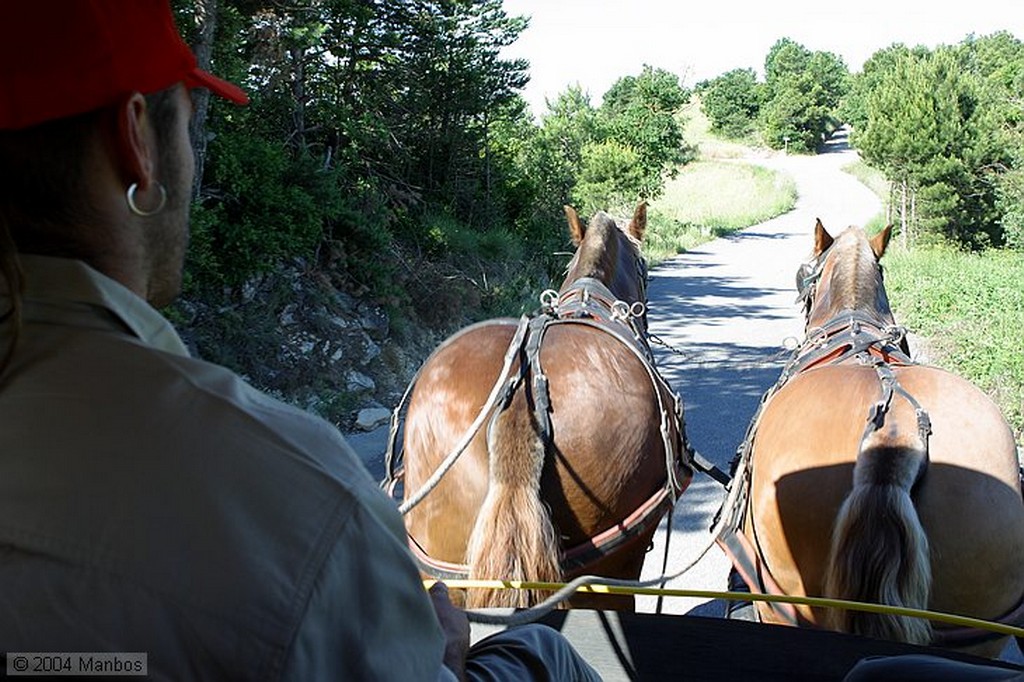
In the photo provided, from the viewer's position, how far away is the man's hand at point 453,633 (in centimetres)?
146

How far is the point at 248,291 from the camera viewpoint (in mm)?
8859

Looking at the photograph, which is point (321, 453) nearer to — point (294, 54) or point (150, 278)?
point (150, 278)

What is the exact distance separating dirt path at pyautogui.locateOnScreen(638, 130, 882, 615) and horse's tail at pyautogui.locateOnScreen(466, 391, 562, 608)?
0.68m

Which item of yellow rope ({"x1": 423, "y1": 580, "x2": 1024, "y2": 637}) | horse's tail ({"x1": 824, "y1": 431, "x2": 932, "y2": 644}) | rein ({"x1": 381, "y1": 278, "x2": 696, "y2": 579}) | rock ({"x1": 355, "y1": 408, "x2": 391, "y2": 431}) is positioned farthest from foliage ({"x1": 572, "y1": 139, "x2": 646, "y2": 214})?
yellow rope ({"x1": 423, "y1": 580, "x2": 1024, "y2": 637})

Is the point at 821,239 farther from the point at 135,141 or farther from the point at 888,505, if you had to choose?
the point at 135,141

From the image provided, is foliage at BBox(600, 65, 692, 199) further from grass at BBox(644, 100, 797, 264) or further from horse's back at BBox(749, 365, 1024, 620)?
horse's back at BBox(749, 365, 1024, 620)

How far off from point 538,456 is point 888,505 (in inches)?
43.6

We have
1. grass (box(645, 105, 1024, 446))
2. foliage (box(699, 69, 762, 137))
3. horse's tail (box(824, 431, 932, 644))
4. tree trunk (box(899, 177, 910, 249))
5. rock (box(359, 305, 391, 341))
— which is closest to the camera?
horse's tail (box(824, 431, 932, 644))

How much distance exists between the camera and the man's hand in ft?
4.81

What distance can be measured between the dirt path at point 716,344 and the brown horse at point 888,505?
400 mm

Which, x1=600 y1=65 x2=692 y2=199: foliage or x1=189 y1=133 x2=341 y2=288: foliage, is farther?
x1=600 y1=65 x2=692 y2=199: foliage

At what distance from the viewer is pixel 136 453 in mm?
965

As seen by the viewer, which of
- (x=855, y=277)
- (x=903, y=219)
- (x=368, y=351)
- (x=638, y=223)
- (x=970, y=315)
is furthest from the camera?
(x=903, y=219)

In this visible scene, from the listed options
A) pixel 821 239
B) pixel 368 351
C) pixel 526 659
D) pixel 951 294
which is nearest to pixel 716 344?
pixel 951 294
